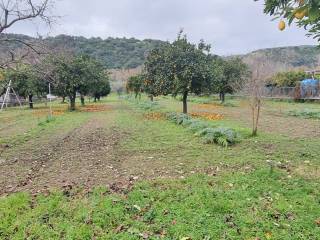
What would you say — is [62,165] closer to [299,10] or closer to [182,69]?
[299,10]

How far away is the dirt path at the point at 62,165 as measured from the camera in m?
6.20

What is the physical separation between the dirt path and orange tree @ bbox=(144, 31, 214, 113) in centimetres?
852

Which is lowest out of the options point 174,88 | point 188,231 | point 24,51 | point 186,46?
point 188,231

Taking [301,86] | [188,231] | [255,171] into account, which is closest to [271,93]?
[301,86]

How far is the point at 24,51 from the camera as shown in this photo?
9836 millimetres

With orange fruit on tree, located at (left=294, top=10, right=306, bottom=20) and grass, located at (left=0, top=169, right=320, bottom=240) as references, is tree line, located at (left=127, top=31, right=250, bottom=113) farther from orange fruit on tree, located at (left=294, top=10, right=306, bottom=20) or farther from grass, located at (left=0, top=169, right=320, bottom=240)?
orange fruit on tree, located at (left=294, top=10, right=306, bottom=20)

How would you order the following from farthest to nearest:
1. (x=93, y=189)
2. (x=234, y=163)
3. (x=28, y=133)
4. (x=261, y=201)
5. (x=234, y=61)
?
1. (x=234, y=61)
2. (x=28, y=133)
3. (x=234, y=163)
4. (x=93, y=189)
5. (x=261, y=201)

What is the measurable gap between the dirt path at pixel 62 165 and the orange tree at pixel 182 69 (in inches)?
335

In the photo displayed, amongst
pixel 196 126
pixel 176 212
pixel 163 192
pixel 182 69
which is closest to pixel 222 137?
pixel 196 126

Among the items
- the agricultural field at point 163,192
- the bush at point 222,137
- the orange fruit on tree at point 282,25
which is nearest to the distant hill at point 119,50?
the bush at point 222,137

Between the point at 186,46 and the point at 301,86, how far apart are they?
21.6 m

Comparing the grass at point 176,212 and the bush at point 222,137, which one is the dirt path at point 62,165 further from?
the bush at point 222,137

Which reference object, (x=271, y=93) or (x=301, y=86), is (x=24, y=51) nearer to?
(x=301, y=86)

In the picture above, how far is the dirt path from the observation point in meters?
6.20
